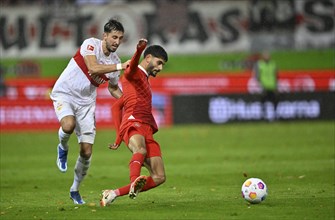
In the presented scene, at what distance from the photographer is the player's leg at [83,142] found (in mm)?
10922

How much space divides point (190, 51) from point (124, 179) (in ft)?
75.1

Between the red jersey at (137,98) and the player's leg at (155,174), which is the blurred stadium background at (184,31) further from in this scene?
the player's leg at (155,174)

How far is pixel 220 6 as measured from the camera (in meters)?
36.5

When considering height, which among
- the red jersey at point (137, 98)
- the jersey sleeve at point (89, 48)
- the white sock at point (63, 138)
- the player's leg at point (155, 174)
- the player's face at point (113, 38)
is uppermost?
the player's face at point (113, 38)

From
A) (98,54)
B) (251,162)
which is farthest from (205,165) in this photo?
(98,54)

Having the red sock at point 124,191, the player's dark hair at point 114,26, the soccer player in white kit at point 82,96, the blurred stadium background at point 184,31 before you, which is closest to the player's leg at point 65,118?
the soccer player in white kit at point 82,96

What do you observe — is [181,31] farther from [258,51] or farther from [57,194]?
[57,194]

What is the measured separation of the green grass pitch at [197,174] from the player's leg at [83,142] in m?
0.29

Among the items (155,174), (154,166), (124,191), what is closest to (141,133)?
(154,166)

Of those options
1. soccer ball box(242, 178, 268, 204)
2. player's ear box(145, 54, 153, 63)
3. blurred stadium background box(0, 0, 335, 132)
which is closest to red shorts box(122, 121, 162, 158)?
player's ear box(145, 54, 153, 63)

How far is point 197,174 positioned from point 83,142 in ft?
13.2

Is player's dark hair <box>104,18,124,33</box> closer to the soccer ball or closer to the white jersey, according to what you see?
the white jersey

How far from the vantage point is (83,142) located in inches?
431

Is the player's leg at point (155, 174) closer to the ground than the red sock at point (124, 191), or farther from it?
farther from it
